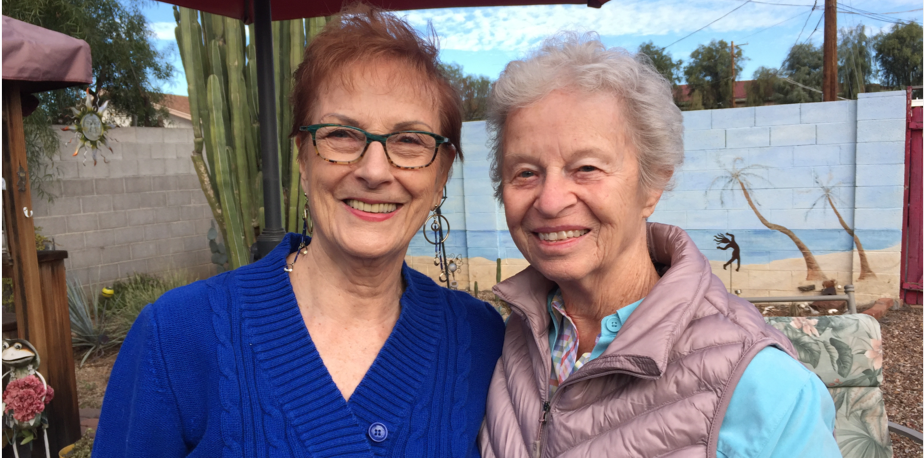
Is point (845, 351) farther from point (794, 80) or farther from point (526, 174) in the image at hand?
point (794, 80)

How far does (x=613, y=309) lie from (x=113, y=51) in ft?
36.4

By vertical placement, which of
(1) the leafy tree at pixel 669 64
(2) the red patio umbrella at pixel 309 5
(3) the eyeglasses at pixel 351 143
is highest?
(1) the leafy tree at pixel 669 64

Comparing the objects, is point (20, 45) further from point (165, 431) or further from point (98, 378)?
point (98, 378)

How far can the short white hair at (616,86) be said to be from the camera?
144 centimetres

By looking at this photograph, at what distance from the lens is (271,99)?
271 cm

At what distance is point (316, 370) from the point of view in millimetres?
1415

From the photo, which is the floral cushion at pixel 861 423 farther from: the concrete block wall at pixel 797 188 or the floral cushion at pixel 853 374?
the concrete block wall at pixel 797 188

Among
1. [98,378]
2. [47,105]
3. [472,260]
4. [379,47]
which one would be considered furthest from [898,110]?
[47,105]

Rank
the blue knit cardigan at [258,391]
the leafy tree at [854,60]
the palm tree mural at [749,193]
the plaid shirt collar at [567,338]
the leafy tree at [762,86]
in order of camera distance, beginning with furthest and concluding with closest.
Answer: the leafy tree at [762,86] → the leafy tree at [854,60] → the palm tree mural at [749,193] → the plaid shirt collar at [567,338] → the blue knit cardigan at [258,391]

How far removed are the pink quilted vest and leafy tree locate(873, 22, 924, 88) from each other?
863 cm

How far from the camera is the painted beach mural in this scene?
5.73 m

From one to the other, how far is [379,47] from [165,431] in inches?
42.2

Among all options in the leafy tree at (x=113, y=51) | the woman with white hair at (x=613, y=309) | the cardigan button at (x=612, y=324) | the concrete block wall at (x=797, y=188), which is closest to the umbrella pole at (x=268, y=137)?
the woman with white hair at (x=613, y=309)

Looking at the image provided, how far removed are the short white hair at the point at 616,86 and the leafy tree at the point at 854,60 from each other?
8256 millimetres
